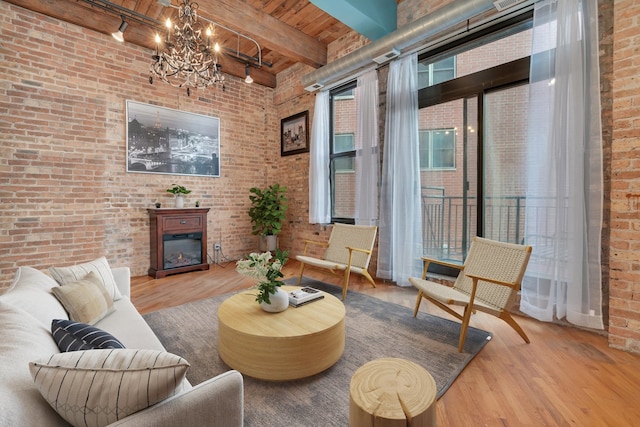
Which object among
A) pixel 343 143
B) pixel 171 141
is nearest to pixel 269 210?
pixel 343 143

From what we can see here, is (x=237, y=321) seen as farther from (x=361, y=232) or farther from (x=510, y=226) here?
(x=510, y=226)

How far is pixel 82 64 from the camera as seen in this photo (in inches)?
161

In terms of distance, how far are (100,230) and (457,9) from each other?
5.47 meters

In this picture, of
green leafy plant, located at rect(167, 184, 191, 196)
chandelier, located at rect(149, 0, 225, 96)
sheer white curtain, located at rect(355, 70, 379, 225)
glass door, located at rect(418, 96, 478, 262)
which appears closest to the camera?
chandelier, located at rect(149, 0, 225, 96)

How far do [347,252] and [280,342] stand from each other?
227 centimetres

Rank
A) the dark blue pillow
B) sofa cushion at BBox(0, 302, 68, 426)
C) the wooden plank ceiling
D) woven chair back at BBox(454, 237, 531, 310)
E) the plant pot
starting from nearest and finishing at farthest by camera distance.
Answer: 1. sofa cushion at BBox(0, 302, 68, 426)
2. the dark blue pillow
3. woven chair back at BBox(454, 237, 531, 310)
4. the wooden plank ceiling
5. the plant pot

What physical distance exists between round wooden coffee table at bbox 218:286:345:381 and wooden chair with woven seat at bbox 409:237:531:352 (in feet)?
Answer: 3.22

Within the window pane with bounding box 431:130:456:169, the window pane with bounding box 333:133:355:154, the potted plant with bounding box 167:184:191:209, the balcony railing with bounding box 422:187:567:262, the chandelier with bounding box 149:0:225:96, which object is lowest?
the balcony railing with bounding box 422:187:567:262

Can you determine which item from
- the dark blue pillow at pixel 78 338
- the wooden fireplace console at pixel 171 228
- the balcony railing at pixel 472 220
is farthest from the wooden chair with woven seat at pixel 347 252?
the dark blue pillow at pixel 78 338

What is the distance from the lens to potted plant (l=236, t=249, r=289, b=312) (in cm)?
222

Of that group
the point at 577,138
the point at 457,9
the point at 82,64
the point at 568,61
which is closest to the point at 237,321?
the point at 577,138

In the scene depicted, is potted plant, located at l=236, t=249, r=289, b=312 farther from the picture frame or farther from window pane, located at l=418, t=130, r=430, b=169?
the picture frame

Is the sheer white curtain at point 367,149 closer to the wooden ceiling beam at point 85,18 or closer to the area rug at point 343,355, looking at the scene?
the area rug at point 343,355

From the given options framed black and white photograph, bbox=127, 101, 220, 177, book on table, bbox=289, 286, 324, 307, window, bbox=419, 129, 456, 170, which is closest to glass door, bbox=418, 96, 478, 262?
window, bbox=419, 129, 456, 170
